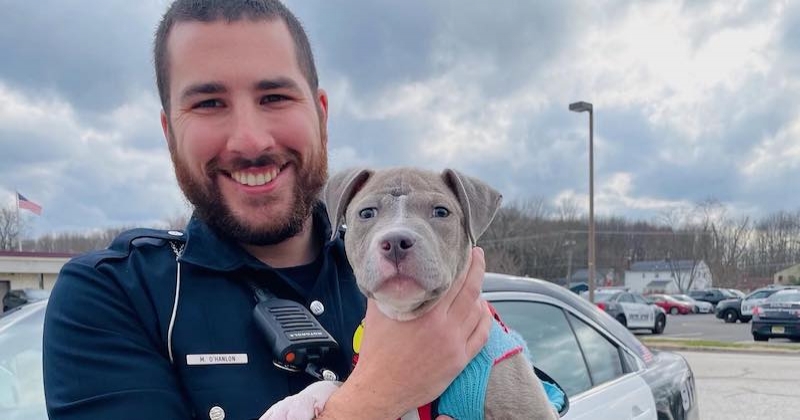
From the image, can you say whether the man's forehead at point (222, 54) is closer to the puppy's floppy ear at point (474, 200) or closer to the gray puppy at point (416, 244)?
the gray puppy at point (416, 244)

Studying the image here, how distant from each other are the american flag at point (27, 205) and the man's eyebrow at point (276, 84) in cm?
2891

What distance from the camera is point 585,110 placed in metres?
20.4

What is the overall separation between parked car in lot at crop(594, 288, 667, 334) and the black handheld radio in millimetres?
22311

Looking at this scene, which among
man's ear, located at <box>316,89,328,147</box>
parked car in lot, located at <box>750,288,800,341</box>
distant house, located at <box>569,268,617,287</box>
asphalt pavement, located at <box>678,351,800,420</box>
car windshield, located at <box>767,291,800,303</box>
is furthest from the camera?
distant house, located at <box>569,268,617,287</box>

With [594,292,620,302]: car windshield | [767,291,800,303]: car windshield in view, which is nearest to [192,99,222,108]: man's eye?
[767,291,800,303]: car windshield

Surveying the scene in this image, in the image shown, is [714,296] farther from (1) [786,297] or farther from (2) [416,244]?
(2) [416,244]

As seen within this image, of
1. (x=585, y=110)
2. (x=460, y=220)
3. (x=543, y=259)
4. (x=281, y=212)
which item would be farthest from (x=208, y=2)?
(x=543, y=259)

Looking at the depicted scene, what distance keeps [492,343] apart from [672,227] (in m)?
99.0

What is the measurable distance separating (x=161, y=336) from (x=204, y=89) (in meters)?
0.80

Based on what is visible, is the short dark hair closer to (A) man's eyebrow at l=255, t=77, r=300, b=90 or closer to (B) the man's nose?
(A) man's eyebrow at l=255, t=77, r=300, b=90

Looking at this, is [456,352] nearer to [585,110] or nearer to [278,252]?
[278,252]

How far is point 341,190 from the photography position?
218 centimetres

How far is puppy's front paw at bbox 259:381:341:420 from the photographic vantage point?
5.71 feet

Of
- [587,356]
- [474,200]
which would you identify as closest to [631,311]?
[587,356]
